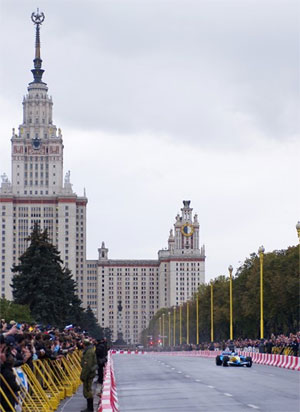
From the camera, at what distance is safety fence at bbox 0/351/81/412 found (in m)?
20.4

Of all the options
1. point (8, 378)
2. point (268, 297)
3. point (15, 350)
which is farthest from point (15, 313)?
point (8, 378)

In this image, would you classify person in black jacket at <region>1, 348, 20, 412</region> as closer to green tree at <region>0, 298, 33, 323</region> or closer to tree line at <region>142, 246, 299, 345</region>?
green tree at <region>0, 298, 33, 323</region>

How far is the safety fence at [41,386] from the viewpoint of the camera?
2044cm

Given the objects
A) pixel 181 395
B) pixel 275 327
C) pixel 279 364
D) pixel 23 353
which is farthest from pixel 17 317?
pixel 23 353

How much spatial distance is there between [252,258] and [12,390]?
11692 cm

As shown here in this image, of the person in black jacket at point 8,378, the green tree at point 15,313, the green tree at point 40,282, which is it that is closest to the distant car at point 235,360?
the green tree at point 15,313

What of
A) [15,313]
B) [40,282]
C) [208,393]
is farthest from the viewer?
[40,282]

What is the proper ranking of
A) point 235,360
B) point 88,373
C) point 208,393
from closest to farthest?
point 88,373 < point 208,393 < point 235,360

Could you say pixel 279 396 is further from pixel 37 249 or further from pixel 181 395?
pixel 37 249

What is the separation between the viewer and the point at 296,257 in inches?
4336

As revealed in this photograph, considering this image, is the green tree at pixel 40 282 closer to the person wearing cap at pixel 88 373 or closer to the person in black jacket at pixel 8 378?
the person wearing cap at pixel 88 373

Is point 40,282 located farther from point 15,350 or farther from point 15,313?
point 15,350

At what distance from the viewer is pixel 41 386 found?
2956 cm

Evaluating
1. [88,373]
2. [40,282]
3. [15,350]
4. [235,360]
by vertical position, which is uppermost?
[40,282]
